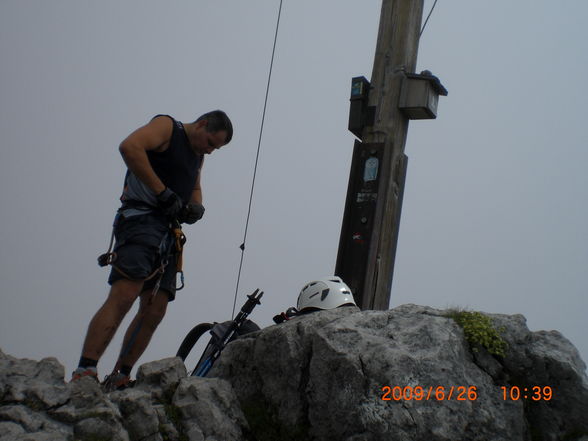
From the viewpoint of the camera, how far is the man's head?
5.03 metres

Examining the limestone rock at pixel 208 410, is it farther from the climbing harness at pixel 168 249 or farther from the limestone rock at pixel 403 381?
the climbing harness at pixel 168 249

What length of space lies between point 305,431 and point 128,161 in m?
2.32

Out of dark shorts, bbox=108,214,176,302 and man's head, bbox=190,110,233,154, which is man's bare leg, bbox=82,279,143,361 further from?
man's head, bbox=190,110,233,154

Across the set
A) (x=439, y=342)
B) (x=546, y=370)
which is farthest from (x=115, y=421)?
(x=546, y=370)

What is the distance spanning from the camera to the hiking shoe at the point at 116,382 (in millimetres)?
4789

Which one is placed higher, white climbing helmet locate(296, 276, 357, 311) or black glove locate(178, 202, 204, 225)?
black glove locate(178, 202, 204, 225)

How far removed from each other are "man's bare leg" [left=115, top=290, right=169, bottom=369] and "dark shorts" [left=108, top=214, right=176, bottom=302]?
229 millimetres

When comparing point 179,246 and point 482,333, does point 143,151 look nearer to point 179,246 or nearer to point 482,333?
point 179,246

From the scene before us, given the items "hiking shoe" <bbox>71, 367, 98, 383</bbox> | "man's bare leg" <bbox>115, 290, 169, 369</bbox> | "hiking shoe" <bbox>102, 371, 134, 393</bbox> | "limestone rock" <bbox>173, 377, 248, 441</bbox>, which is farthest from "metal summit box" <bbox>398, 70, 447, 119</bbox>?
"hiking shoe" <bbox>71, 367, 98, 383</bbox>

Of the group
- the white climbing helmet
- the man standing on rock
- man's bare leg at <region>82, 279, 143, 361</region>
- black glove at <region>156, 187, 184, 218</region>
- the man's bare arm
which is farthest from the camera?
the white climbing helmet

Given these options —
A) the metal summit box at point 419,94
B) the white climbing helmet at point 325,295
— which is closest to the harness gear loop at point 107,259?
the white climbing helmet at point 325,295

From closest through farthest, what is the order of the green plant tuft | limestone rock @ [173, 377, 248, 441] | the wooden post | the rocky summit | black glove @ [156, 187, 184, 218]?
the rocky summit → limestone rock @ [173, 377, 248, 441] → the green plant tuft → black glove @ [156, 187, 184, 218] → the wooden post

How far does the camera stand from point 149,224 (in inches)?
187

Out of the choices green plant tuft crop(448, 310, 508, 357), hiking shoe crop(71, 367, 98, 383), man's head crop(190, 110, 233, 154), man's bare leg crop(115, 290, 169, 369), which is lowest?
hiking shoe crop(71, 367, 98, 383)
